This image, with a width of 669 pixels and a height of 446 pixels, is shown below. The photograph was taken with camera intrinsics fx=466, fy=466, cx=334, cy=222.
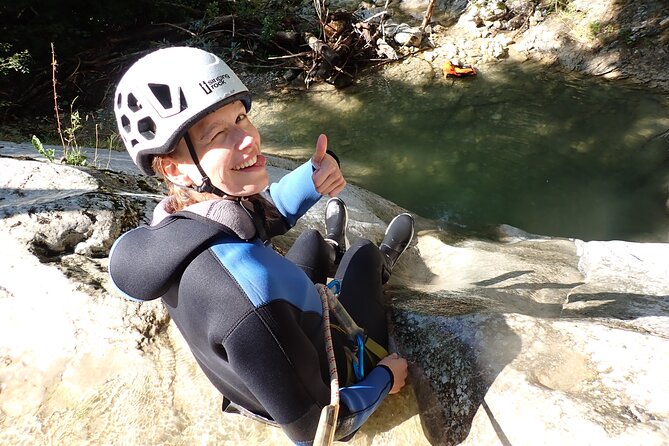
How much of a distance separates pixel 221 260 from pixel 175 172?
480mm

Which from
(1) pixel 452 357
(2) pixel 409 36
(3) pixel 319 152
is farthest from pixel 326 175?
(2) pixel 409 36

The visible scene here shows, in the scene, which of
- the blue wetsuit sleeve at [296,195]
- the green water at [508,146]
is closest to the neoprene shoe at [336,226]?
the blue wetsuit sleeve at [296,195]

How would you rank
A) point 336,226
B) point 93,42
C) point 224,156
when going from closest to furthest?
point 224,156 < point 336,226 < point 93,42

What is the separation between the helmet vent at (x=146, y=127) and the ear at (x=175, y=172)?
106 mm

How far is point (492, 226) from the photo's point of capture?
623 cm

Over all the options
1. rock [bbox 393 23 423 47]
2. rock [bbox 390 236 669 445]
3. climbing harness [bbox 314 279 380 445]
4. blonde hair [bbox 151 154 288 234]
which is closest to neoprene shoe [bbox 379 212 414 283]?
rock [bbox 390 236 669 445]

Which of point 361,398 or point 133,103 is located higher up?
point 133,103

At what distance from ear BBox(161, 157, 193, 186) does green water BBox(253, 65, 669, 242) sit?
5.32m

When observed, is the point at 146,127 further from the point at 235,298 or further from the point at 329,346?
the point at 329,346

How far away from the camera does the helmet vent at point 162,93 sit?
173 centimetres

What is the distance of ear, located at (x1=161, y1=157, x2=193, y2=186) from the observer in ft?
5.73

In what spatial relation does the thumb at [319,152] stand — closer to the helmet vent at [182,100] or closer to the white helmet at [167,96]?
the white helmet at [167,96]

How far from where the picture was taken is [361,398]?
6.40 feet

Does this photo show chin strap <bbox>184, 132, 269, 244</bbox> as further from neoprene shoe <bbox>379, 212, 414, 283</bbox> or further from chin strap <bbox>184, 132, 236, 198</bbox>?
neoprene shoe <bbox>379, 212, 414, 283</bbox>
